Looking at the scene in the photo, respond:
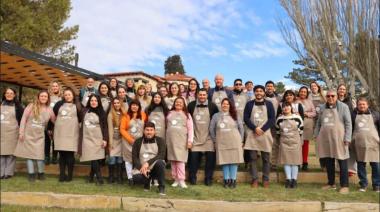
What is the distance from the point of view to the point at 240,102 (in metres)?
8.12

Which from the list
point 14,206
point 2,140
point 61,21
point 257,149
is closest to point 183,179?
point 257,149

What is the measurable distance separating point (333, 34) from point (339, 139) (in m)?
14.4

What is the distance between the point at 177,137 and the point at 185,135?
16 centimetres

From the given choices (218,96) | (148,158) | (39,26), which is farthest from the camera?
(39,26)

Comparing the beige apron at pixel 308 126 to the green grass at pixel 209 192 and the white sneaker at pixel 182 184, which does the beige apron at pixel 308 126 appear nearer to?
the green grass at pixel 209 192

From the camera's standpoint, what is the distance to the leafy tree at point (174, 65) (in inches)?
2803

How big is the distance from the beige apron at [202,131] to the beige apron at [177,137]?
26 cm

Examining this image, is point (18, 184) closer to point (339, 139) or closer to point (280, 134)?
point (280, 134)

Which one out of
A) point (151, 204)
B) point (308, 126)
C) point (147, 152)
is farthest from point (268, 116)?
point (151, 204)

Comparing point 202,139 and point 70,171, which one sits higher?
point 202,139

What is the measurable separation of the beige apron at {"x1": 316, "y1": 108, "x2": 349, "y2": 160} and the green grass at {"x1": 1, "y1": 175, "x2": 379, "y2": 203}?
0.67 m

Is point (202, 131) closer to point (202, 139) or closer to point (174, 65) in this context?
point (202, 139)

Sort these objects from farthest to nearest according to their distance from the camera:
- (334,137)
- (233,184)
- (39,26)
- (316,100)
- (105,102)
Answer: (39,26) < (316,100) < (105,102) < (233,184) < (334,137)

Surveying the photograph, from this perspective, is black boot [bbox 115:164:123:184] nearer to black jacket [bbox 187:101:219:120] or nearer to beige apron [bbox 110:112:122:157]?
beige apron [bbox 110:112:122:157]
